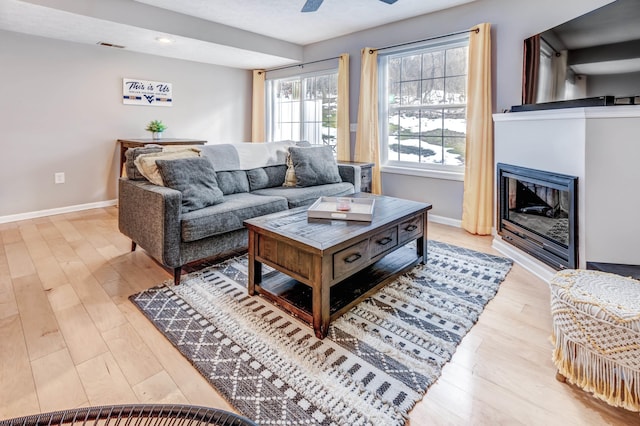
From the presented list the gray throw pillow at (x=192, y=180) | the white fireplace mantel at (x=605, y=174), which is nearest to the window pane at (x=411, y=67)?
the white fireplace mantel at (x=605, y=174)

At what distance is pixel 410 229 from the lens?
241cm

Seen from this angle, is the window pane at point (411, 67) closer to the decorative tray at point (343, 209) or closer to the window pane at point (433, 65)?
the window pane at point (433, 65)

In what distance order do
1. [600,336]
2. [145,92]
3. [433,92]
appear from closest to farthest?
[600,336] < [433,92] < [145,92]

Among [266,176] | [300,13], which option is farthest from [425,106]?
[266,176]

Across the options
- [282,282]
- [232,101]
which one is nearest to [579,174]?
[282,282]

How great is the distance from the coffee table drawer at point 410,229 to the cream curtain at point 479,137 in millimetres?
1337

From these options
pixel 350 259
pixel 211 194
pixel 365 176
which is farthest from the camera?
pixel 365 176

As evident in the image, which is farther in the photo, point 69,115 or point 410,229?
point 69,115

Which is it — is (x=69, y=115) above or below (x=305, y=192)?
above

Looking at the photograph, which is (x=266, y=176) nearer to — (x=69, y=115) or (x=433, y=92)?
(x=433, y=92)

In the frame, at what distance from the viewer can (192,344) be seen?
5.60 feet

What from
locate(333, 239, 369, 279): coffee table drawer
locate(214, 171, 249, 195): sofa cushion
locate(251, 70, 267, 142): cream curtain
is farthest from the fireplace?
locate(251, 70, 267, 142): cream curtain

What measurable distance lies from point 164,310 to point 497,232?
2.71m

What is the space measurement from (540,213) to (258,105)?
15.3 feet
